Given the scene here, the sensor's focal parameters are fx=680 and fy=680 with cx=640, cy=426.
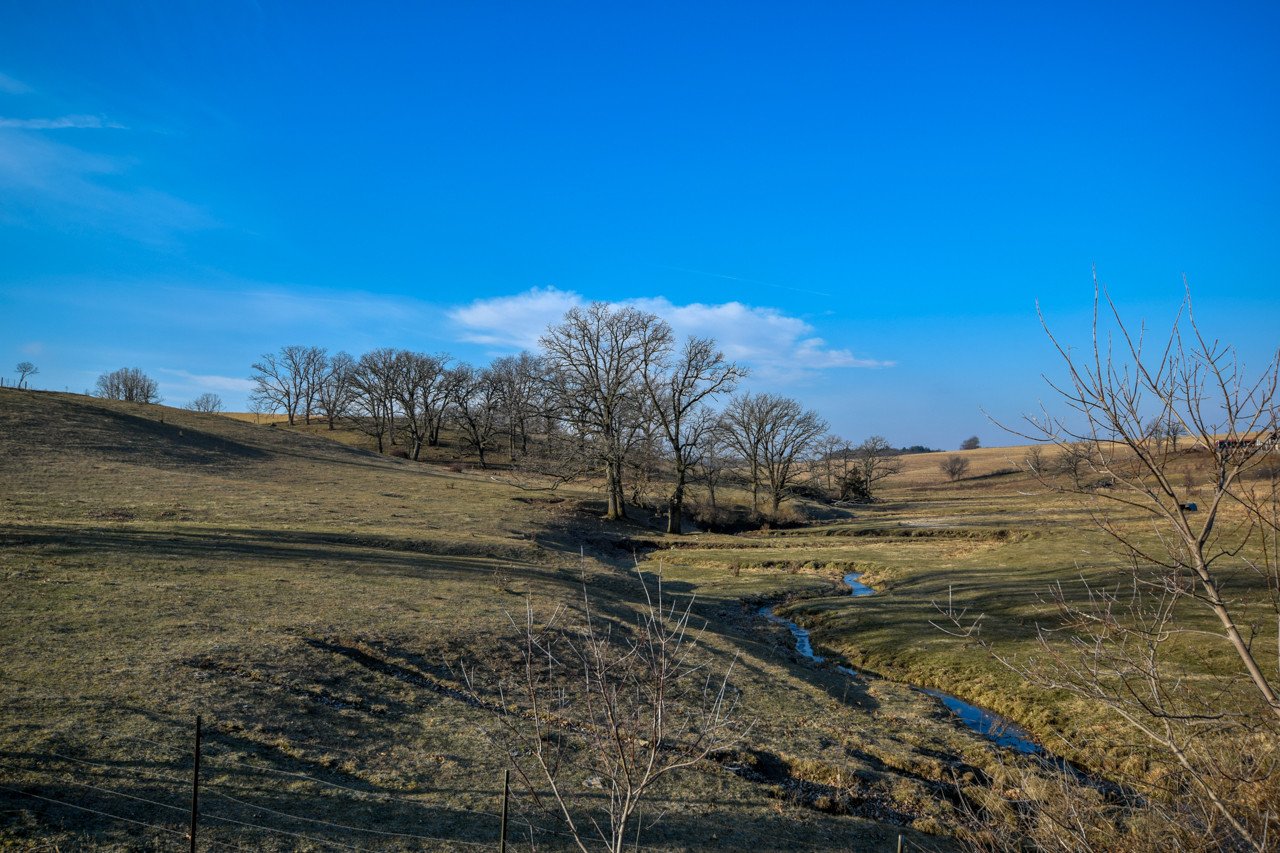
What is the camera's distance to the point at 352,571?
19.4 m

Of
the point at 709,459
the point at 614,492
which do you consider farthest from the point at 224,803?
the point at 709,459

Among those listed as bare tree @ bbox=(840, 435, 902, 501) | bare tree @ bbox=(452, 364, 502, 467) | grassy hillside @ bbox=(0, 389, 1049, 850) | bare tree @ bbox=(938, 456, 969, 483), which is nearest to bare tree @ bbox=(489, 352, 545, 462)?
bare tree @ bbox=(452, 364, 502, 467)

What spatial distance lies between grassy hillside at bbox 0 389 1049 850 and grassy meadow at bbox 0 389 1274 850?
45 millimetres

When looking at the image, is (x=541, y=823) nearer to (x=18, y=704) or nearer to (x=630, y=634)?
(x=18, y=704)

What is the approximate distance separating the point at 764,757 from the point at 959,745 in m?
3.81

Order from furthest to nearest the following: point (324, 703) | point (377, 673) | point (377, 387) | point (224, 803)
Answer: point (377, 387) → point (377, 673) → point (324, 703) → point (224, 803)

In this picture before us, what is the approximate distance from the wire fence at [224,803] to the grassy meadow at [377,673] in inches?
1.2

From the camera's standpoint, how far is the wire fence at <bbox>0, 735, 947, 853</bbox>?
22.9 feet

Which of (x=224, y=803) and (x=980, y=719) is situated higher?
(x=224, y=803)

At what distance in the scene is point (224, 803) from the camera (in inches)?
298

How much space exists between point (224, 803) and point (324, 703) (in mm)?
3143

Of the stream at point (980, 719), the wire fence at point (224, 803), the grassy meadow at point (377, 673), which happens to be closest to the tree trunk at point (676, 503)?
the grassy meadow at point (377, 673)

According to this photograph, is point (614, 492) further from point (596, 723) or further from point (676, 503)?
point (596, 723)

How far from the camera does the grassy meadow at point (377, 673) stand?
7789 millimetres
